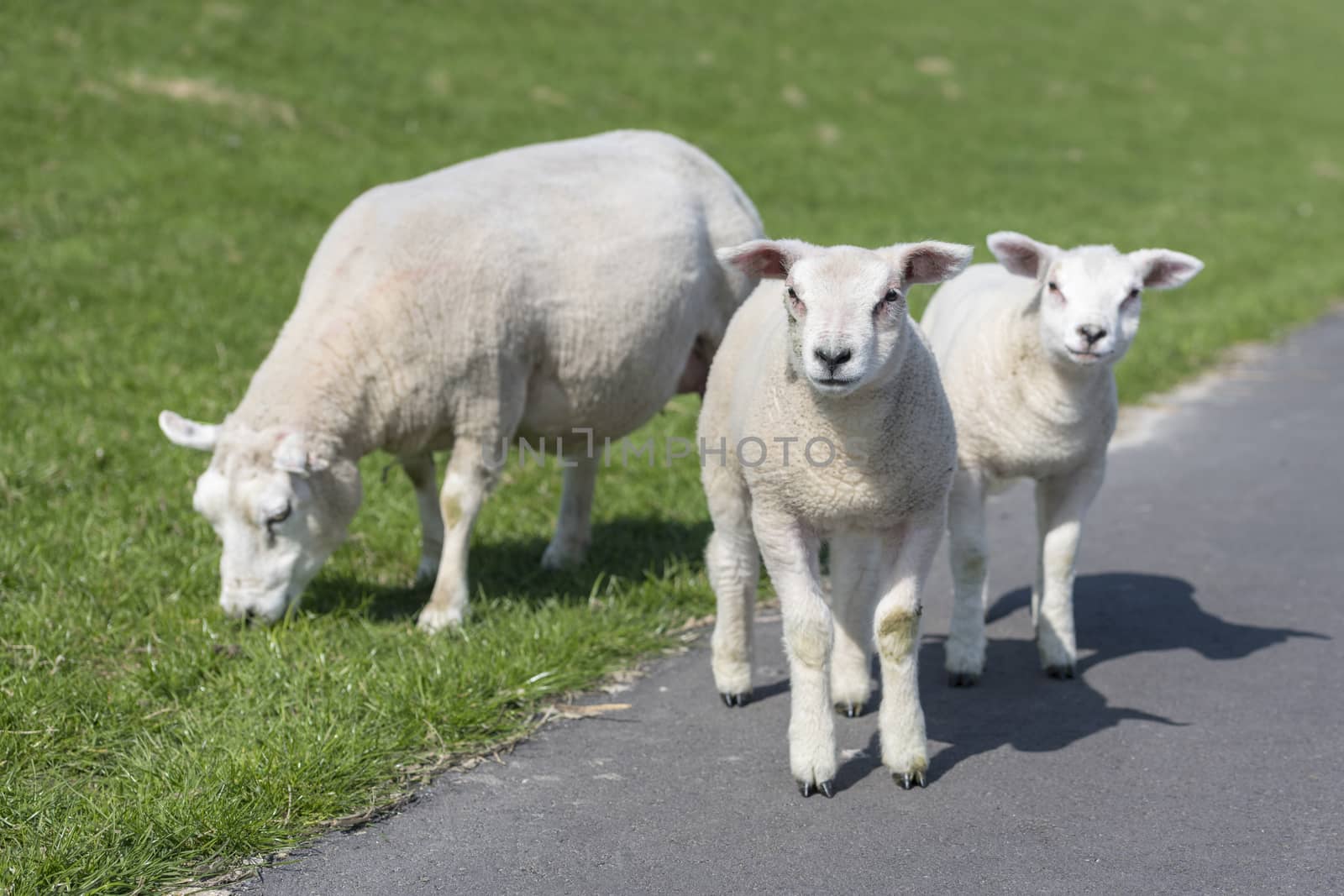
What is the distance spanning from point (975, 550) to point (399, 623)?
2214 mm

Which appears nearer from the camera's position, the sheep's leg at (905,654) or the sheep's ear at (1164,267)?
the sheep's leg at (905,654)

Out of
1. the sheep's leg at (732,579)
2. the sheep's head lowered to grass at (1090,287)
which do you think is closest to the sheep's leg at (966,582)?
the sheep's head lowered to grass at (1090,287)

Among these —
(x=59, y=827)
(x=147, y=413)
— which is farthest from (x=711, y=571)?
(x=147, y=413)

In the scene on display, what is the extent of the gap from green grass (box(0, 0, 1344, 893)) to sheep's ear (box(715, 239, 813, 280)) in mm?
1649

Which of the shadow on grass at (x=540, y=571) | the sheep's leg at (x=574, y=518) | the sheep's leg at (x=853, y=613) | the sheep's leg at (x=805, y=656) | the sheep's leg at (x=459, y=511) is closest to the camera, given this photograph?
the sheep's leg at (x=805, y=656)

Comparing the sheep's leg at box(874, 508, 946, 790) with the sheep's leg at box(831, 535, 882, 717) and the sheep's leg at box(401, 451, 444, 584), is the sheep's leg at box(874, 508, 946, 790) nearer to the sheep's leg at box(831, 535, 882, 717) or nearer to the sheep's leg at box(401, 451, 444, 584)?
the sheep's leg at box(831, 535, 882, 717)

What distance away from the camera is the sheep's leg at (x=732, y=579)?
4617 millimetres

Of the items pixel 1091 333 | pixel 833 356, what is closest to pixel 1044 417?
pixel 1091 333

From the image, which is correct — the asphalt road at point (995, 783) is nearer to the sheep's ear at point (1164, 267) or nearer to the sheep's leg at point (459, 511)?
the sheep's leg at point (459, 511)

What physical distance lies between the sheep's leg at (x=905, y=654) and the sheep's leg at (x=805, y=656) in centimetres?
18

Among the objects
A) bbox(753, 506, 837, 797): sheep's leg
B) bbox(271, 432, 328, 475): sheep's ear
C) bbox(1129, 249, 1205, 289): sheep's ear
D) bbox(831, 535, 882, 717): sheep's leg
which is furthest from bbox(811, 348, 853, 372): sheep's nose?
bbox(271, 432, 328, 475): sheep's ear

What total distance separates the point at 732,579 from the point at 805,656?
2.22 ft

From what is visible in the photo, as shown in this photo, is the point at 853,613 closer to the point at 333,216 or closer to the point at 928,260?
the point at 928,260

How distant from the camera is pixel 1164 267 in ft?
16.2
